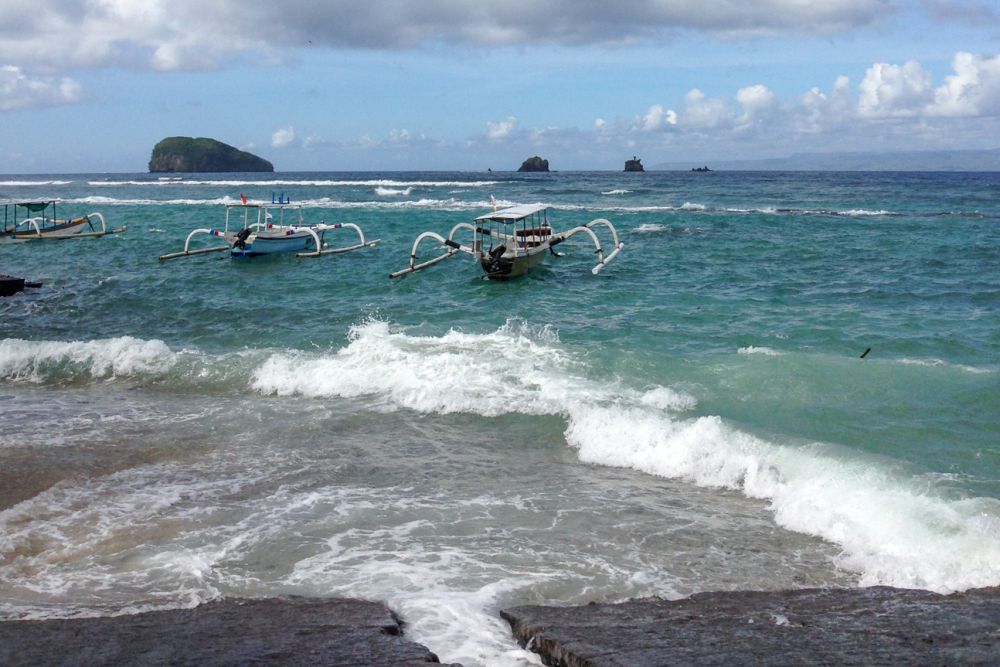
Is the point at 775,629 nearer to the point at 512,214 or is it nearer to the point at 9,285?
the point at 512,214

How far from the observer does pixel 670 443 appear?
10.6 metres

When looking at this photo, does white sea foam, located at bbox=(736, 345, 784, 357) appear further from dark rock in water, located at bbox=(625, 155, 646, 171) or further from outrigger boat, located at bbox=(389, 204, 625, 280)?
dark rock in water, located at bbox=(625, 155, 646, 171)

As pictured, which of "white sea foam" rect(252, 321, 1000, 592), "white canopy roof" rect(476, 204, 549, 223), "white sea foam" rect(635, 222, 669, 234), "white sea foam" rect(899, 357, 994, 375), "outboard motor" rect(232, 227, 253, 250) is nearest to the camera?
"white sea foam" rect(252, 321, 1000, 592)

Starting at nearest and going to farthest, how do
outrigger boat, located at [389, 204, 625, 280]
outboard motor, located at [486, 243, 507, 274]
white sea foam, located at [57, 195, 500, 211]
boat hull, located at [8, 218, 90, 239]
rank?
outboard motor, located at [486, 243, 507, 274] < outrigger boat, located at [389, 204, 625, 280] < boat hull, located at [8, 218, 90, 239] < white sea foam, located at [57, 195, 500, 211]

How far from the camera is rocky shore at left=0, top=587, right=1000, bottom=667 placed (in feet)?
16.7

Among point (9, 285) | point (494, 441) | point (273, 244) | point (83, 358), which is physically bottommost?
point (494, 441)

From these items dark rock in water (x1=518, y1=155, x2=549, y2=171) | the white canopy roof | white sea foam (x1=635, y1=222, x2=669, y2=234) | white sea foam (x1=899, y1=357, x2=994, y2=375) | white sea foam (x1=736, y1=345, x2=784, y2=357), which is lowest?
white sea foam (x1=899, y1=357, x2=994, y2=375)

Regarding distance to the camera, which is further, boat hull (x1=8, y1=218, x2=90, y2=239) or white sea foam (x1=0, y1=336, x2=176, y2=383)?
boat hull (x1=8, y1=218, x2=90, y2=239)

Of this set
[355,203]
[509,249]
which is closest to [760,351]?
[509,249]

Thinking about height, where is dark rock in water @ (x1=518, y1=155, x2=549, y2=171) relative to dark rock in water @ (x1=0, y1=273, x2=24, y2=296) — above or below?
above

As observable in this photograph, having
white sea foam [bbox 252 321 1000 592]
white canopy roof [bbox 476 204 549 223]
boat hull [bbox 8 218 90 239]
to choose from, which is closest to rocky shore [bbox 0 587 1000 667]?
white sea foam [bbox 252 321 1000 592]

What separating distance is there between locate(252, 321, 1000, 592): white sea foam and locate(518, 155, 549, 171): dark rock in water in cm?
15346

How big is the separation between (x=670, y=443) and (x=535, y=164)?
161020 mm

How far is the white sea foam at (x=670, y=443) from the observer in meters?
7.81
